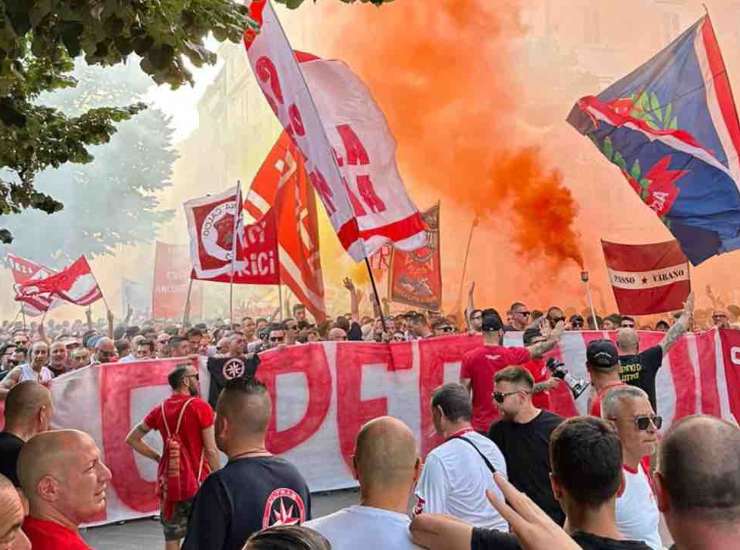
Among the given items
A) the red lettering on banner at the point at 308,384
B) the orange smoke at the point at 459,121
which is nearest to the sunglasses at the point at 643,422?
the red lettering on banner at the point at 308,384

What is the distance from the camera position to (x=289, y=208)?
14.1m

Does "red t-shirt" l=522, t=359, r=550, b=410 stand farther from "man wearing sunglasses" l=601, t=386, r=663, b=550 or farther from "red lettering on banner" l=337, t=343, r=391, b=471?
"man wearing sunglasses" l=601, t=386, r=663, b=550

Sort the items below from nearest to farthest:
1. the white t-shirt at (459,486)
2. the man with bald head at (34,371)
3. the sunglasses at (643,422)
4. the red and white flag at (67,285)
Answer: the sunglasses at (643,422) < the white t-shirt at (459,486) < the man with bald head at (34,371) < the red and white flag at (67,285)

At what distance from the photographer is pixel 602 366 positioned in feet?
16.8

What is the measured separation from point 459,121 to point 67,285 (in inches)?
731

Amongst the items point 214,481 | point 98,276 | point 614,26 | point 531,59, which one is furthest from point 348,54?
point 214,481

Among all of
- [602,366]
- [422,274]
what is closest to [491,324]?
[602,366]

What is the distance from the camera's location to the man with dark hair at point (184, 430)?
5578 mm

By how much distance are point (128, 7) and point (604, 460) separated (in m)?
2.39

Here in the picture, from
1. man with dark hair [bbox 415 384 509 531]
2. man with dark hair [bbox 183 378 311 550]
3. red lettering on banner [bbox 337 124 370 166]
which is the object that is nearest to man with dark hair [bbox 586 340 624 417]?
man with dark hair [bbox 415 384 509 531]

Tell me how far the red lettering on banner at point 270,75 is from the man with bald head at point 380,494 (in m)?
4.59

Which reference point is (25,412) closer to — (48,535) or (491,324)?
(48,535)

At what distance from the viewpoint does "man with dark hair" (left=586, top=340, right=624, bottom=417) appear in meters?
5.06

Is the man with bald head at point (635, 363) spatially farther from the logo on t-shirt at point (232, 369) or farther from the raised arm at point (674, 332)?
the logo on t-shirt at point (232, 369)
